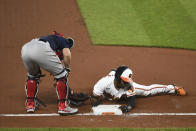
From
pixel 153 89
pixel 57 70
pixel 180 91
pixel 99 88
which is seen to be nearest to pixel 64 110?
pixel 57 70

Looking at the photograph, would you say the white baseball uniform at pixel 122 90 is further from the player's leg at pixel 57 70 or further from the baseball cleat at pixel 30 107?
the baseball cleat at pixel 30 107

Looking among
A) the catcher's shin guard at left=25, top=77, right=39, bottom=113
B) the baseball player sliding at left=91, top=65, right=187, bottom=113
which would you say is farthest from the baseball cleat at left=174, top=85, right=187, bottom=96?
the catcher's shin guard at left=25, top=77, right=39, bottom=113

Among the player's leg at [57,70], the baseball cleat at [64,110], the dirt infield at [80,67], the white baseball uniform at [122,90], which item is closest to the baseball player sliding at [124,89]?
the white baseball uniform at [122,90]

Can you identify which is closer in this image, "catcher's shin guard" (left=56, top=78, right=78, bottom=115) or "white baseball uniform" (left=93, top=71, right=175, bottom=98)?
"catcher's shin guard" (left=56, top=78, right=78, bottom=115)

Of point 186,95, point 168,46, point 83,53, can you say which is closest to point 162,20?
point 168,46

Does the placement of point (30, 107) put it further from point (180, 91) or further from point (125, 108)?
point (180, 91)

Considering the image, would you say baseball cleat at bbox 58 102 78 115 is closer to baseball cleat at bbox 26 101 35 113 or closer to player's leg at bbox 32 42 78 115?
player's leg at bbox 32 42 78 115
